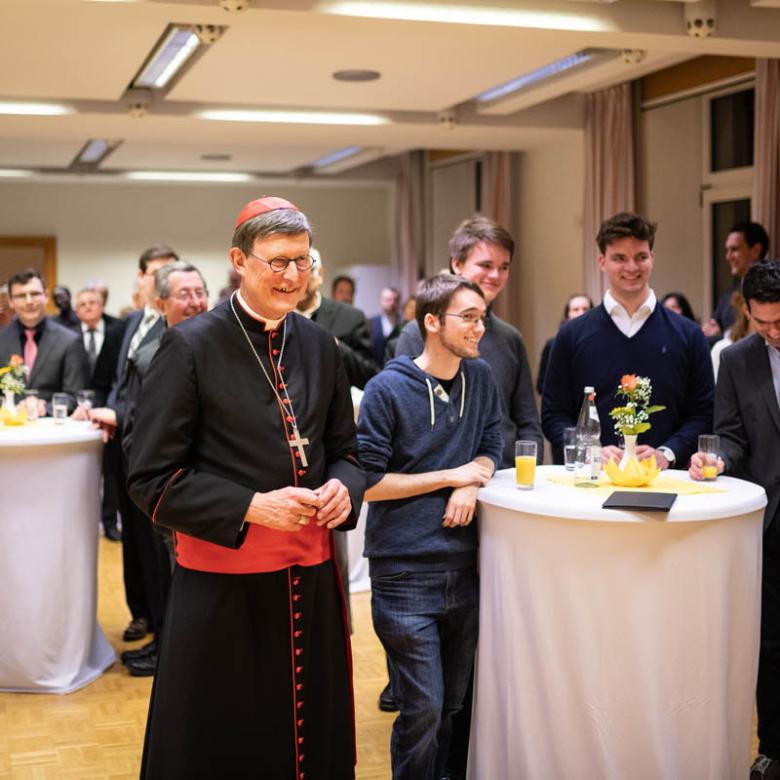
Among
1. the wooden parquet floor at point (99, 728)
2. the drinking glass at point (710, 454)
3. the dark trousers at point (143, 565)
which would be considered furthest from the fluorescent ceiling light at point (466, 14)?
the drinking glass at point (710, 454)

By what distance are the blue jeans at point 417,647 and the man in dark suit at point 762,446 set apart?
977mm

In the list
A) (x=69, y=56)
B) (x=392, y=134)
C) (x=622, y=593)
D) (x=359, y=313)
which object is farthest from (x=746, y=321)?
(x=392, y=134)

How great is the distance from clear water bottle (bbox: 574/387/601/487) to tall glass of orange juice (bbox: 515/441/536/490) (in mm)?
160

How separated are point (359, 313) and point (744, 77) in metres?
4.39

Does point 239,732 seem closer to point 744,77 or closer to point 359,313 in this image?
point 359,313

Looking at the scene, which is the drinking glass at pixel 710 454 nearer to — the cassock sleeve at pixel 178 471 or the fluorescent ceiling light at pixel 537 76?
the cassock sleeve at pixel 178 471

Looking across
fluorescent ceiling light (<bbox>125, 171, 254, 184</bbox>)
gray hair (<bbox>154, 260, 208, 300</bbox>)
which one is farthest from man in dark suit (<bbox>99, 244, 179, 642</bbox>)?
fluorescent ceiling light (<bbox>125, 171, 254, 184</bbox>)

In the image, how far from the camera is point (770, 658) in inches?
140

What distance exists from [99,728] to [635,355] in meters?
2.41

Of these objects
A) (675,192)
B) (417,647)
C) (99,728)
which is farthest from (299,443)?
(675,192)

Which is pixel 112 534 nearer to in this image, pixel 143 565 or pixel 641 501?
pixel 143 565

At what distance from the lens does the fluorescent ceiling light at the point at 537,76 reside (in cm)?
759

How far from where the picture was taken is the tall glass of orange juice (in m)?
3.06

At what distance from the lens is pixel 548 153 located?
36.0 ft
